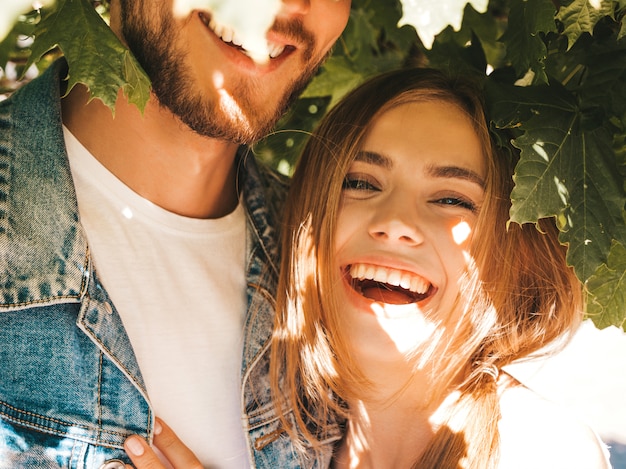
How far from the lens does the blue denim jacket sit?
72.3 inches

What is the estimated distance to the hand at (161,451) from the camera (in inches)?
77.4

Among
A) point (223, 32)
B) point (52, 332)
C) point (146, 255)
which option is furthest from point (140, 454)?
point (223, 32)

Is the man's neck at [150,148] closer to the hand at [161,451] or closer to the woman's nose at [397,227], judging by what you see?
the woman's nose at [397,227]

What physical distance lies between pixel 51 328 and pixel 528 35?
4.72 ft

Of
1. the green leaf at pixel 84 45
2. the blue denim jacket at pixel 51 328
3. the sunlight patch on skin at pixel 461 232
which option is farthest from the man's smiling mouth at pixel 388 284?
the green leaf at pixel 84 45

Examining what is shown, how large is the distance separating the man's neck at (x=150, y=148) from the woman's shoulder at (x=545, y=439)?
1.15 metres

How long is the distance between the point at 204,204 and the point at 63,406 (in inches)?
31.8

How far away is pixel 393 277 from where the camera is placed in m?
2.27

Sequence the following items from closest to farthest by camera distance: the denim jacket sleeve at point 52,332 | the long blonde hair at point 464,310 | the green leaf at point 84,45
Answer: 1. the green leaf at point 84,45
2. the denim jacket sleeve at point 52,332
3. the long blonde hair at point 464,310

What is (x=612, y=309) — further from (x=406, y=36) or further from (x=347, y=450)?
(x=406, y=36)

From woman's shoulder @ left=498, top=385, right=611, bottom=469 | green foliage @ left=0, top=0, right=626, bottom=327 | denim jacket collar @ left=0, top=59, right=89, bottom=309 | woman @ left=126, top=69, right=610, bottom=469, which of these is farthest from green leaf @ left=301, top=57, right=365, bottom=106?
woman's shoulder @ left=498, top=385, right=611, bottom=469

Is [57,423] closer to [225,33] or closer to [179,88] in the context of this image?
[179,88]

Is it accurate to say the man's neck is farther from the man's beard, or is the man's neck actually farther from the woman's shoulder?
the woman's shoulder

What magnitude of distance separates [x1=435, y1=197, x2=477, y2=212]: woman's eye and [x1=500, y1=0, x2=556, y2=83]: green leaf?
0.43m
